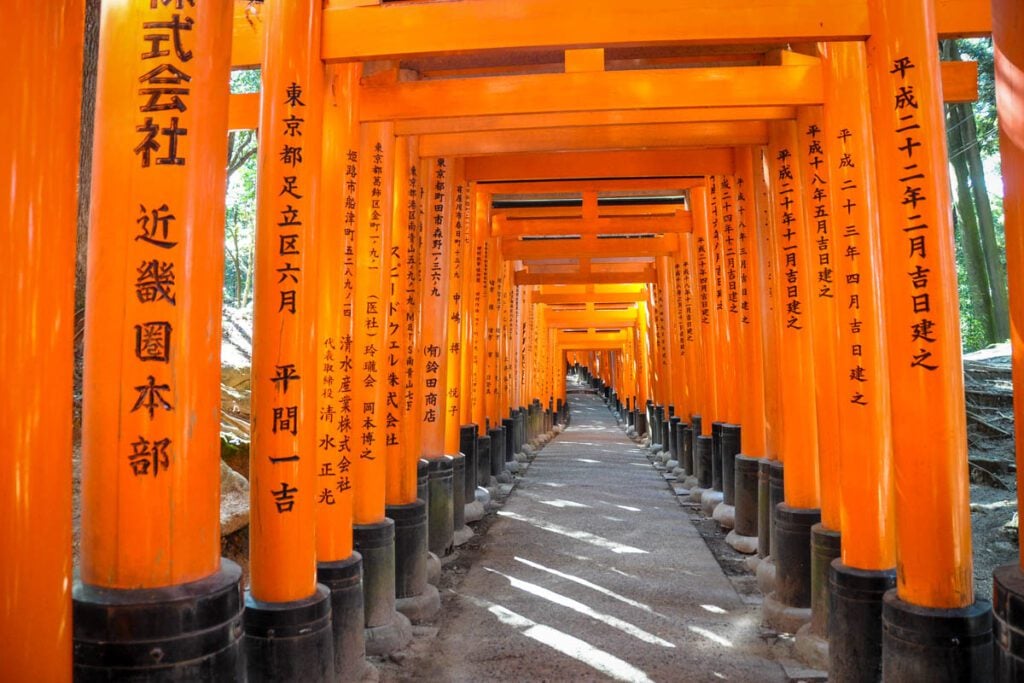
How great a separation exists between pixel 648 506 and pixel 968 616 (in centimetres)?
617

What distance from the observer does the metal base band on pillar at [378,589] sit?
13.6 feet

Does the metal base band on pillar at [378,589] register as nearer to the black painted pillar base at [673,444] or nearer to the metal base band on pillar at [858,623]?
the metal base band on pillar at [858,623]

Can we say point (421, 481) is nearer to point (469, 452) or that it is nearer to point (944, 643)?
point (469, 452)

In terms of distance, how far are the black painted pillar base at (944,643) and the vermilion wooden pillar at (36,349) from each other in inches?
107

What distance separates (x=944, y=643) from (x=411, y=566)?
9.91 feet

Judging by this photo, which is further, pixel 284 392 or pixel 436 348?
pixel 436 348

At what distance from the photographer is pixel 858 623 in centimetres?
335

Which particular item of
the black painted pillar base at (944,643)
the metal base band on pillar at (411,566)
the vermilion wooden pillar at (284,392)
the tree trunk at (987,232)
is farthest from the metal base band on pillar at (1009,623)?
the tree trunk at (987,232)

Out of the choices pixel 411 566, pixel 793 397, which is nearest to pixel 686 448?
pixel 793 397

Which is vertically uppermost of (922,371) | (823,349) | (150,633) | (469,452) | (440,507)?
(823,349)

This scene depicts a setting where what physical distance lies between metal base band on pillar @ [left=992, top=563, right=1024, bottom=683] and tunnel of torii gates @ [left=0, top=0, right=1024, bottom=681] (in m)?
0.01

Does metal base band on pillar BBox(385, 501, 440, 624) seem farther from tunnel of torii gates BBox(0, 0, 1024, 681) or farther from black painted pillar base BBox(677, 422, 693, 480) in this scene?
black painted pillar base BBox(677, 422, 693, 480)

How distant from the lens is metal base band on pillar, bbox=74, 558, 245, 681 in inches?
78.7

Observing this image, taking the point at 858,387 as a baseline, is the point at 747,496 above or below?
below
